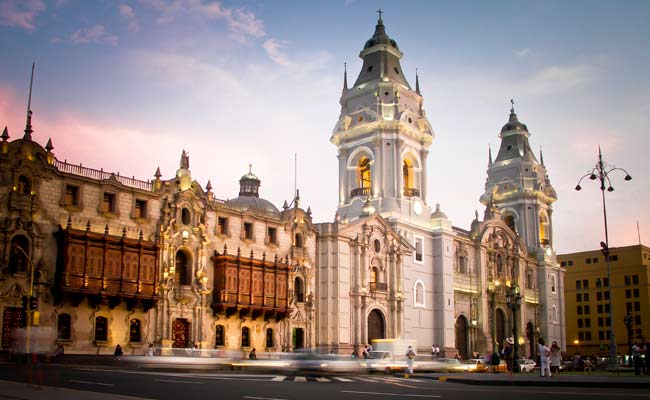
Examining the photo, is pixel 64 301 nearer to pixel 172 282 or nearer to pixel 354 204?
pixel 172 282

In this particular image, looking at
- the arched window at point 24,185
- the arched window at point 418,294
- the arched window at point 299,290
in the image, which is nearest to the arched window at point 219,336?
the arched window at point 299,290

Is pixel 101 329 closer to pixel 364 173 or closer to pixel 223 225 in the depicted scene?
pixel 223 225

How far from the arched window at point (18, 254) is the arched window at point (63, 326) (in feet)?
10.7

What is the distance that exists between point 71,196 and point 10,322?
7565 millimetres

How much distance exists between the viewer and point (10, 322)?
120ft

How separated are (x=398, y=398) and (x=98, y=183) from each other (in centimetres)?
2954

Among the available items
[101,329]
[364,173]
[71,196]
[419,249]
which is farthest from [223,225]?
[364,173]

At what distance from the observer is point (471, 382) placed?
2355 cm

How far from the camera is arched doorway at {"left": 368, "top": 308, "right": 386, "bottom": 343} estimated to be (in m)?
57.9

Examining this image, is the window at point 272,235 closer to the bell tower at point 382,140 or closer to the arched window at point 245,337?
the arched window at point 245,337

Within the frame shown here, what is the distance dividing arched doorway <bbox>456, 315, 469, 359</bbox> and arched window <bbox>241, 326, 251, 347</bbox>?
2644 cm

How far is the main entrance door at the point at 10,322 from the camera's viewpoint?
119 feet

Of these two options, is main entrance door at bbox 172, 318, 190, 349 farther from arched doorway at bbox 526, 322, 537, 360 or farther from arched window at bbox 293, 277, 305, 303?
arched doorway at bbox 526, 322, 537, 360


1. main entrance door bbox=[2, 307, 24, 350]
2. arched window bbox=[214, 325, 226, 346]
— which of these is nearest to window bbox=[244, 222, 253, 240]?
arched window bbox=[214, 325, 226, 346]
